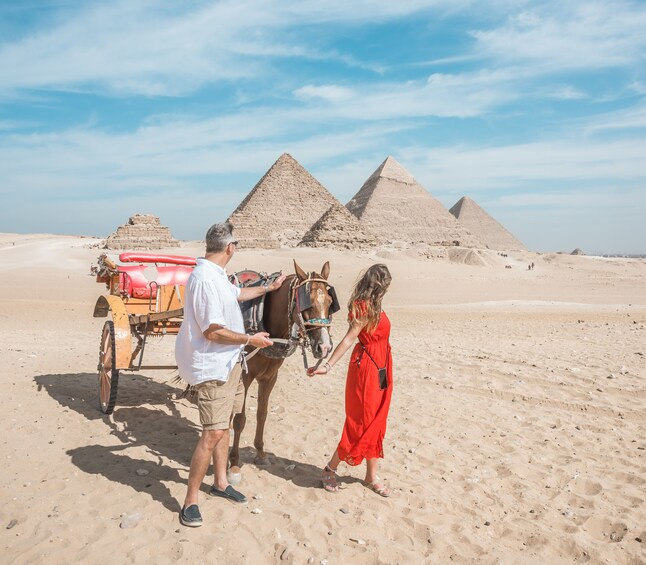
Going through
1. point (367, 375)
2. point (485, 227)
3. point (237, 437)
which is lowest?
point (237, 437)

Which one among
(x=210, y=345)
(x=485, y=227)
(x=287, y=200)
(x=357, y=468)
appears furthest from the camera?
(x=485, y=227)

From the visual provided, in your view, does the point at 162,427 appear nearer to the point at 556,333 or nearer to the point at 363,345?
the point at 363,345

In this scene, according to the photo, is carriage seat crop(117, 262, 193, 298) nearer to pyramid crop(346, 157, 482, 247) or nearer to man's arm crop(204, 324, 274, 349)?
man's arm crop(204, 324, 274, 349)

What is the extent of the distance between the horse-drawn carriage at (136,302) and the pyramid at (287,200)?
3063 inches

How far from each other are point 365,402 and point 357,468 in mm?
1031

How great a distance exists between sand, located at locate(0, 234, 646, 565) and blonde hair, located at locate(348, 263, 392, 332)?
141cm

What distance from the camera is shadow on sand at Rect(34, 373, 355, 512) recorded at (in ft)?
14.7

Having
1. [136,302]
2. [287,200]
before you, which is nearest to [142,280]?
[136,302]

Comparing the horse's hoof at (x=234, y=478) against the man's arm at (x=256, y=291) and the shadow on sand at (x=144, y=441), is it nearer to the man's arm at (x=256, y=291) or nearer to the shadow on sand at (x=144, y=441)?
the shadow on sand at (x=144, y=441)

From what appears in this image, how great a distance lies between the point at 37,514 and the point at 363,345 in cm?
260

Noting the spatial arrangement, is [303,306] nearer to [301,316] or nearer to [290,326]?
[301,316]

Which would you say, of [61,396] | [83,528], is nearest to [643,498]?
[83,528]

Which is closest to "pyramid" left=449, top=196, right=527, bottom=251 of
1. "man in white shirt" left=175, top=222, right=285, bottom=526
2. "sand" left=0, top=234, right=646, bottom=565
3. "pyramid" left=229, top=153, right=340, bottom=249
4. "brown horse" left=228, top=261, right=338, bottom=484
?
"pyramid" left=229, top=153, right=340, bottom=249

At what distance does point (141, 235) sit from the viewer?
184 feet
